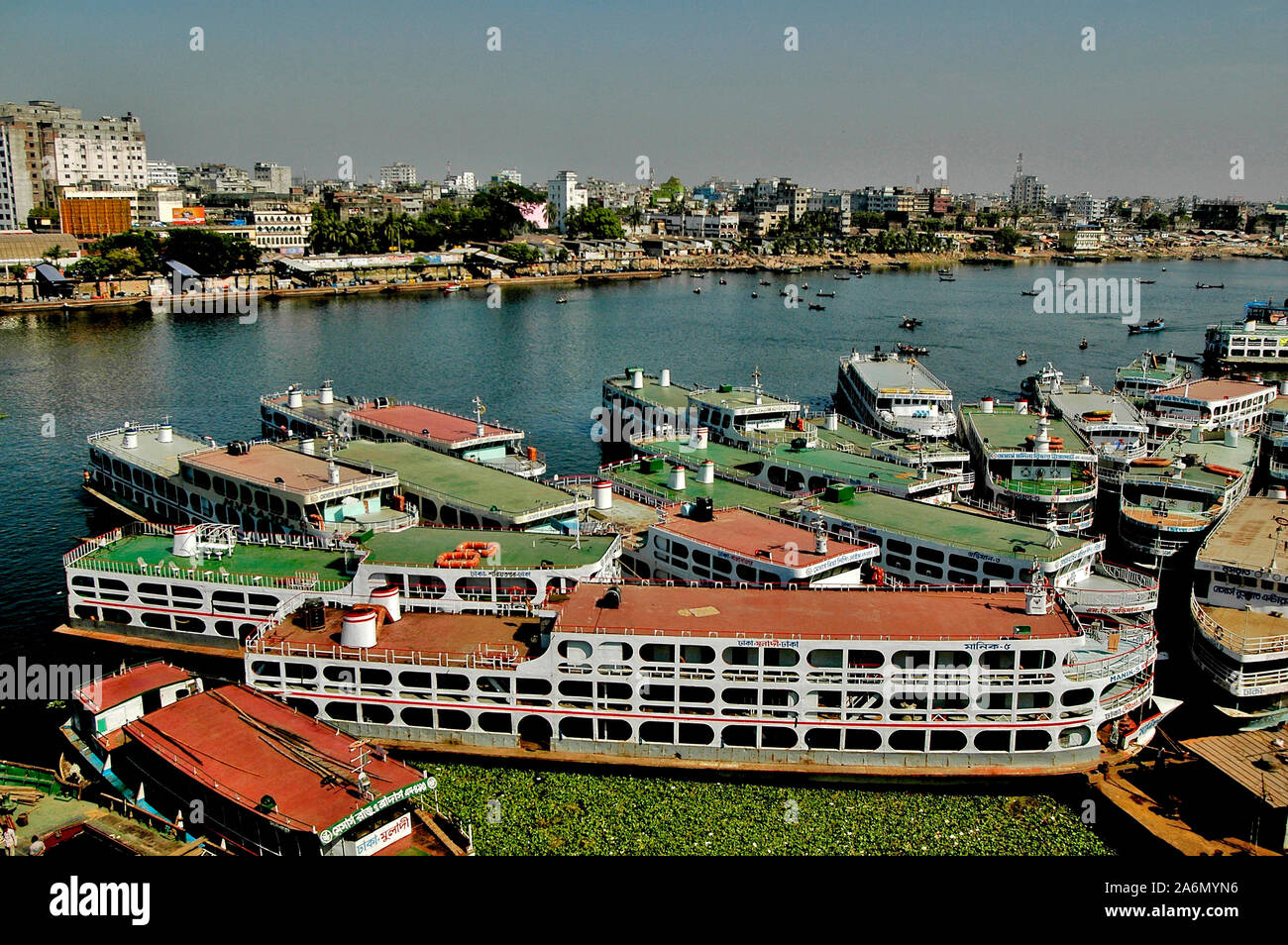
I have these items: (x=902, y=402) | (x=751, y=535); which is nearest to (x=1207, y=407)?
(x=902, y=402)

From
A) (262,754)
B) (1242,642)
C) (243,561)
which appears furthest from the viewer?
(243,561)

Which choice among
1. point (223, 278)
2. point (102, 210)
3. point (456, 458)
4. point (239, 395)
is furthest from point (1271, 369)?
point (102, 210)

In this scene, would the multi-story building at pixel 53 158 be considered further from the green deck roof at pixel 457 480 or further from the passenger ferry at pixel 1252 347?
the passenger ferry at pixel 1252 347

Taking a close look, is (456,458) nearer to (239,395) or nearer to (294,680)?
(294,680)

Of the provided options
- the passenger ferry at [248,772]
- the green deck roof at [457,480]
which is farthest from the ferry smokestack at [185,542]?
the green deck roof at [457,480]

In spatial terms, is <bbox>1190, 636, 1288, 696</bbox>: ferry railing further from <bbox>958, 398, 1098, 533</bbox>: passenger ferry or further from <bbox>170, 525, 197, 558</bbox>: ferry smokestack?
<bbox>170, 525, 197, 558</bbox>: ferry smokestack

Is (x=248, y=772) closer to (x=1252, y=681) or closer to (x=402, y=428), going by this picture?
(x=1252, y=681)

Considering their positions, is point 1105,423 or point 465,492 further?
point 1105,423
